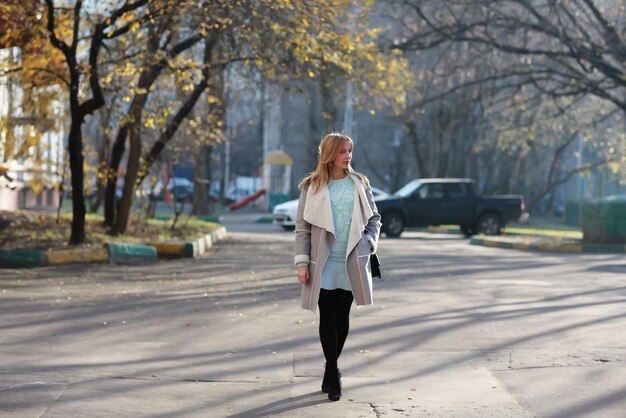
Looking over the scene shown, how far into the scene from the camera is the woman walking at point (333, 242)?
7.59 metres

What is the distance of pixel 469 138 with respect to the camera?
5253 cm

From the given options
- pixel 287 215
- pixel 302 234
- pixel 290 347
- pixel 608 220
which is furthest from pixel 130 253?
pixel 287 215

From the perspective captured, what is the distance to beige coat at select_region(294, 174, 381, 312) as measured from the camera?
7586mm

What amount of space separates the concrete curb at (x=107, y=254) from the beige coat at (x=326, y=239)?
11342 millimetres

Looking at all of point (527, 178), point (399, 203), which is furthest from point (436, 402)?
point (527, 178)

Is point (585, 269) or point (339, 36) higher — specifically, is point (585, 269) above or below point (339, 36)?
below

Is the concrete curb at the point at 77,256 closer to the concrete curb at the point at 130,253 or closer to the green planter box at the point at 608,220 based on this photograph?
the concrete curb at the point at 130,253

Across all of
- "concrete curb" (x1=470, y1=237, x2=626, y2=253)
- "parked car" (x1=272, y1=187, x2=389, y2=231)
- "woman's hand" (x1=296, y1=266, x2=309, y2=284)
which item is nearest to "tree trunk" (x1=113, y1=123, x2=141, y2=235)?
"concrete curb" (x1=470, y1=237, x2=626, y2=253)

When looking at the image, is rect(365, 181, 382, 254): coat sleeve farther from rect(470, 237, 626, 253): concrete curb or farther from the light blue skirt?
rect(470, 237, 626, 253): concrete curb

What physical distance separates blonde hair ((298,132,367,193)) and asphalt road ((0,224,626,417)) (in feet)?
4.49

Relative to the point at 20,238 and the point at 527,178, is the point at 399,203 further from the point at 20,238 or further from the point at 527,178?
the point at 527,178

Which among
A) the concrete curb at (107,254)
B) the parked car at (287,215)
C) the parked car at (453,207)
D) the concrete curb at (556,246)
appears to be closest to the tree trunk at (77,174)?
the concrete curb at (107,254)

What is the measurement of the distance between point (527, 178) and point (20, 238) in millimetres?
50425

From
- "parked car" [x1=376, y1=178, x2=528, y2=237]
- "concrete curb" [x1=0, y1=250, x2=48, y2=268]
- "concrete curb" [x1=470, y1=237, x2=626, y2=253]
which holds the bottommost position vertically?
"concrete curb" [x1=0, y1=250, x2=48, y2=268]
